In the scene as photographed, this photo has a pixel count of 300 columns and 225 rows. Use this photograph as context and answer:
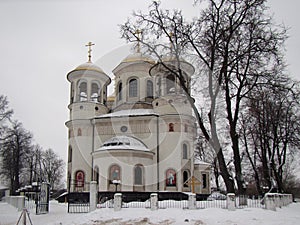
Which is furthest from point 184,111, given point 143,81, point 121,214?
point 121,214

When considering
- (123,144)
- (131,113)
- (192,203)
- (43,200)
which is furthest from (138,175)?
(192,203)

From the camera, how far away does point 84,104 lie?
34156mm

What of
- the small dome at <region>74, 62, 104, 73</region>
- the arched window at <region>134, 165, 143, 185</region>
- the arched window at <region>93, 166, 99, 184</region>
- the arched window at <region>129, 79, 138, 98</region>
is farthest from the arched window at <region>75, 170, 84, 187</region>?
the small dome at <region>74, 62, 104, 73</region>

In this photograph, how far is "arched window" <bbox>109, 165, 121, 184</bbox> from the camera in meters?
28.8

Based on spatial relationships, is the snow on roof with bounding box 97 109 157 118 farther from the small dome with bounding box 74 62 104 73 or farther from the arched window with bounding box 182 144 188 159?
the small dome with bounding box 74 62 104 73

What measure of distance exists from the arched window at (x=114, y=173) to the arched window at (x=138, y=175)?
1375 millimetres

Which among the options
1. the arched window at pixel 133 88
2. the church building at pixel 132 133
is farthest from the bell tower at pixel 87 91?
the arched window at pixel 133 88

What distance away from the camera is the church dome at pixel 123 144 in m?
29.2

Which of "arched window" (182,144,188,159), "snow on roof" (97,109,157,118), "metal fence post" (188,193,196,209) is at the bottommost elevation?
"metal fence post" (188,193,196,209)

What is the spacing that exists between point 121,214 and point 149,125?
16424 mm

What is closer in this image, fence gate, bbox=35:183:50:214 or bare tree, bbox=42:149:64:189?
fence gate, bbox=35:183:50:214

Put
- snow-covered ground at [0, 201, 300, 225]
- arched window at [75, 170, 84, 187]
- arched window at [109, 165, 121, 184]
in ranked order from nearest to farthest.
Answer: snow-covered ground at [0, 201, 300, 225] < arched window at [109, 165, 121, 184] < arched window at [75, 170, 84, 187]

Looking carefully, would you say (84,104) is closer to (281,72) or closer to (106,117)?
(106,117)

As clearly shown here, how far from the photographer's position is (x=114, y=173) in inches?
1137
